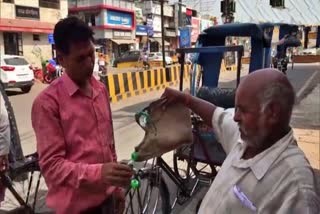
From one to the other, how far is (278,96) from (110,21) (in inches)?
1702

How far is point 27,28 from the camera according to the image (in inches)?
1085

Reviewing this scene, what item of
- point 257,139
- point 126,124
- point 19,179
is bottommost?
point 126,124

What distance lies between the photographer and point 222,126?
1938 millimetres

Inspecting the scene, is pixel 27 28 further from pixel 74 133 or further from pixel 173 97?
pixel 74 133

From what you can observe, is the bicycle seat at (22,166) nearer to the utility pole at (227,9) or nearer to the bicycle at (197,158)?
the bicycle at (197,158)

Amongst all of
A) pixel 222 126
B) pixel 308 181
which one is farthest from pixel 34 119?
pixel 308 181

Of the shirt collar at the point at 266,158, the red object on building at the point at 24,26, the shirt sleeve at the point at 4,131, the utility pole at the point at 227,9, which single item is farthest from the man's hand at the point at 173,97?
the red object on building at the point at 24,26

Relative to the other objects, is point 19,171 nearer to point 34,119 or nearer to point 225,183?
point 34,119

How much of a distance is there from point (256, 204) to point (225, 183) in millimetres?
159

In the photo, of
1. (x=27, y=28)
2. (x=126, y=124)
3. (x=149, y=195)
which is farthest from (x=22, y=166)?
(x=27, y=28)

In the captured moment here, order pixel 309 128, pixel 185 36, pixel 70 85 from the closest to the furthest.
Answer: pixel 70 85 < pixel 309 128 < pixel 185 36

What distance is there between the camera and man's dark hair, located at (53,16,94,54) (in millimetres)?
1824

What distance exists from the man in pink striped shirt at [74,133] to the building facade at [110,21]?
131ft

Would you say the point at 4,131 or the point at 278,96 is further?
the point at 4,131
